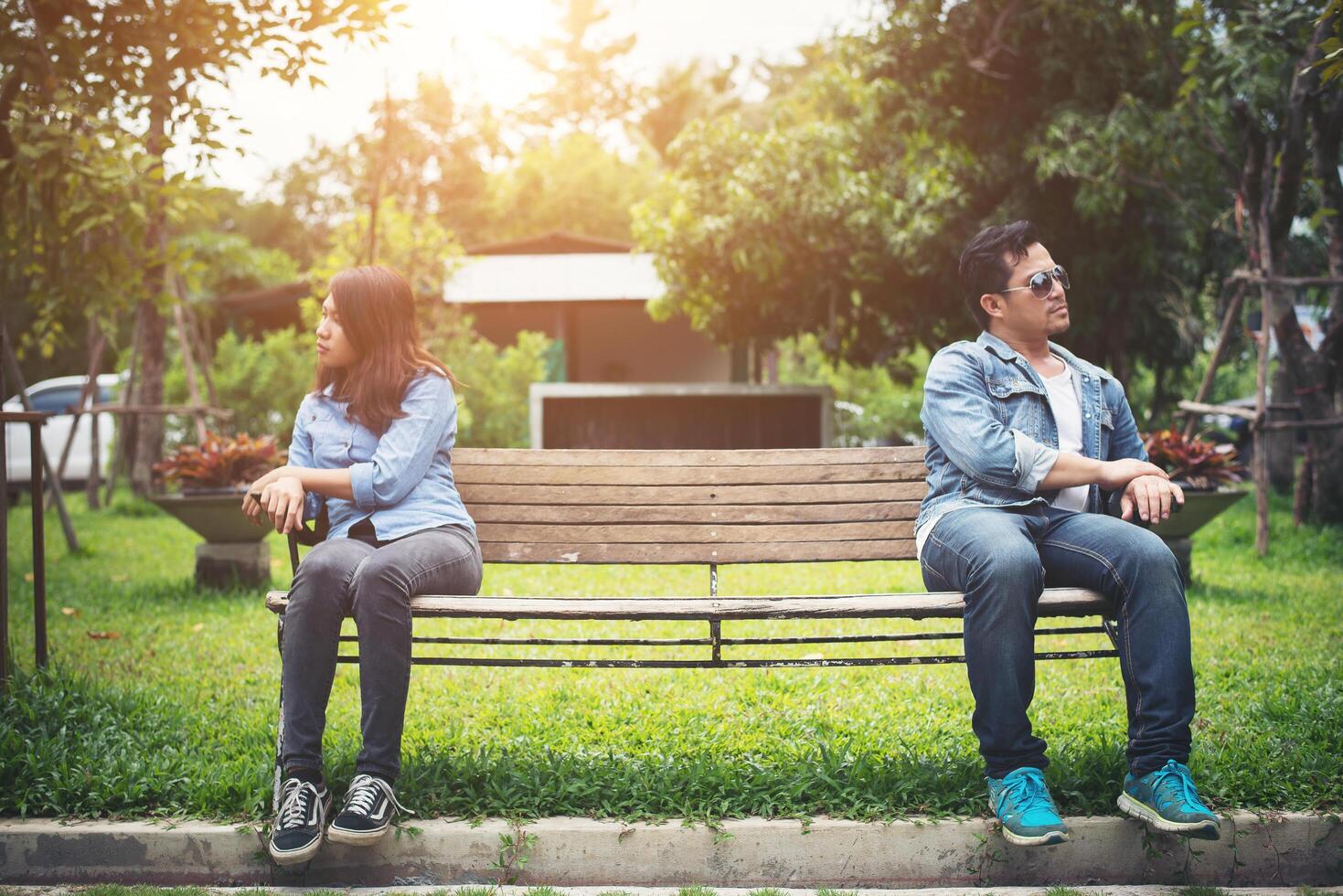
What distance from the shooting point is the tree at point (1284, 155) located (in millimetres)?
8359

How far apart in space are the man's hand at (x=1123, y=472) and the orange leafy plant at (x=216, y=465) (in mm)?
5169

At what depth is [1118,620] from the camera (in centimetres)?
311

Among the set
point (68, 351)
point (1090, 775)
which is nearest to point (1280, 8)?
point (1090, 775)

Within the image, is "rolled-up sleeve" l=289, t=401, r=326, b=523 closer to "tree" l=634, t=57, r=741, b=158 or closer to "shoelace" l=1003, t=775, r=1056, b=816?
"shoelace" l=1003, t=775, r=1056, b=816

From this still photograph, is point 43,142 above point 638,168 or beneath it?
beneath

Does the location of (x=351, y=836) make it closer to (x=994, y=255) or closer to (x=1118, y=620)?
(x=1118, y=620)

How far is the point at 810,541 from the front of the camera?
394cm

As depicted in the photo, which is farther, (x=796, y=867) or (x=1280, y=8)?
(x=1280, y=8)

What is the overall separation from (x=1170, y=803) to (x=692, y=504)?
1809 mm

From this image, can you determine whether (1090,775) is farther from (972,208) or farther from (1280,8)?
(972,208)

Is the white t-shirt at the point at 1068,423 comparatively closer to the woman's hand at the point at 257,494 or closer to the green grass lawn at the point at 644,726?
the green grass lawn at the point at 644,726

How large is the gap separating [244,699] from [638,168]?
40.7 metres

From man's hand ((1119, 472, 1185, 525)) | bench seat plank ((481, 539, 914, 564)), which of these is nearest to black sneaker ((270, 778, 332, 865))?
bench seat plank ((481, 539, 914, 564))

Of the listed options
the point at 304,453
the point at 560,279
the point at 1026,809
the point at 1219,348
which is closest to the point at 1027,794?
the point at 1026,809
